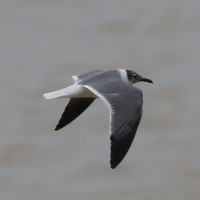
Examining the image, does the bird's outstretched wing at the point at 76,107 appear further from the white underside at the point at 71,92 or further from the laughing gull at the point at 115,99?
the white underside at the point at 71,92

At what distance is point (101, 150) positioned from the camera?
884 cm

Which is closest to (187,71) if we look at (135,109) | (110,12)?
(110,12)

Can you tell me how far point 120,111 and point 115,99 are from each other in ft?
0.40

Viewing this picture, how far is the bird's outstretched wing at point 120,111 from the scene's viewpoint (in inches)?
201

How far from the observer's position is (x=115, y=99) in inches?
212

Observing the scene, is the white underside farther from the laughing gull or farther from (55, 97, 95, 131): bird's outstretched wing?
(55, 97, 95, 131): bird's outstretched wing

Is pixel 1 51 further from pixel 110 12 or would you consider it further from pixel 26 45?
pixel 110 12

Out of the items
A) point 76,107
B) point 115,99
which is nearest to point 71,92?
point 115,99

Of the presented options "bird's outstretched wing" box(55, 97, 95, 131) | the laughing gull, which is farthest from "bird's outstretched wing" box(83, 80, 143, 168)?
"bird's outstretched wing" box(55, 97, 95, 131)

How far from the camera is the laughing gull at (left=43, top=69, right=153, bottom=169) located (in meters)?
5.12

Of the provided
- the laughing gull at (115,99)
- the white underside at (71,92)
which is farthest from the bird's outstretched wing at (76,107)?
the white underside at (71,92)

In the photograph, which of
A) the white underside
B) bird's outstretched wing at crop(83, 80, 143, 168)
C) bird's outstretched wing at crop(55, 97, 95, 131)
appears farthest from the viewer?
bird's outstretched wing at crop(55, 97, 95, 131)

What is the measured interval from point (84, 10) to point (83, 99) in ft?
15.7

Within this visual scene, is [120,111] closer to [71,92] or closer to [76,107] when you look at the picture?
[71,92]
